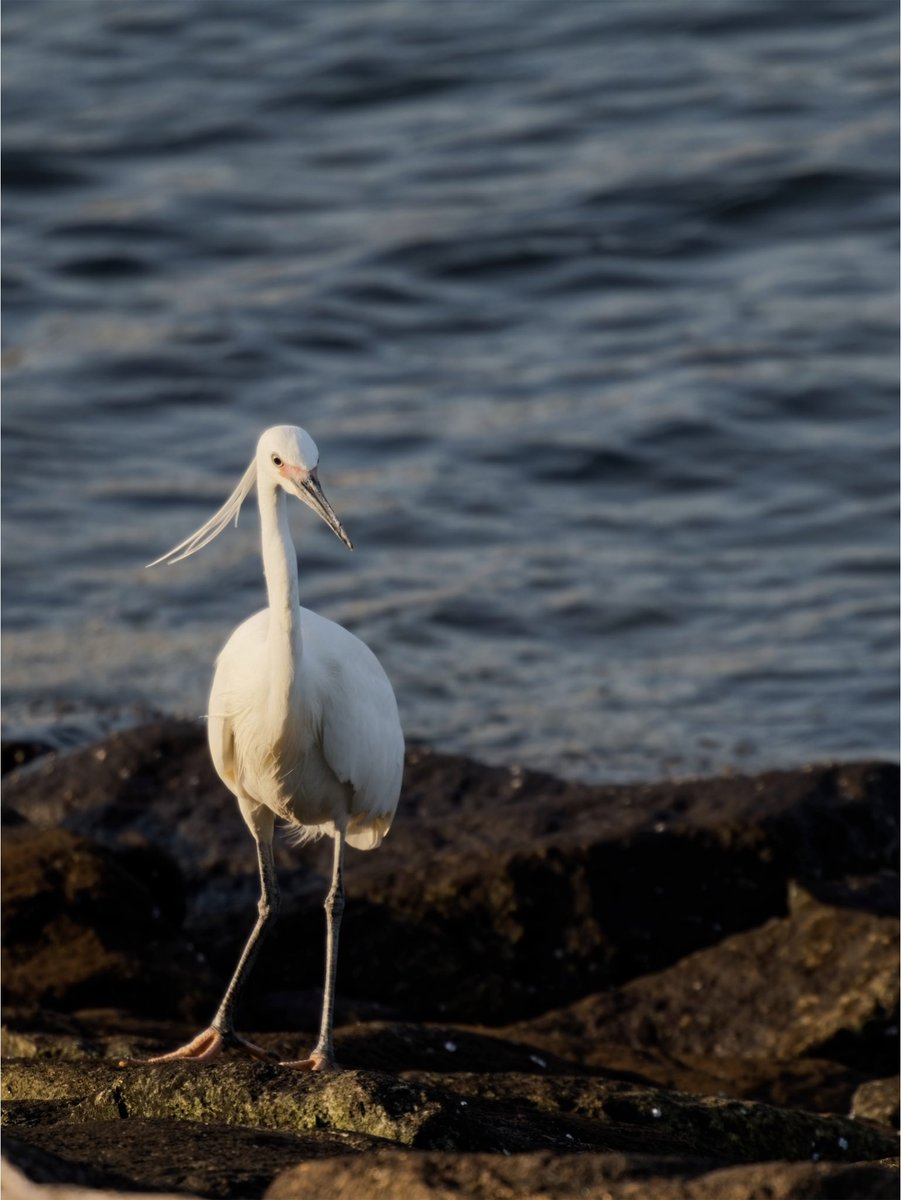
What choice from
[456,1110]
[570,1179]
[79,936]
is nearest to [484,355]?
[79,936]

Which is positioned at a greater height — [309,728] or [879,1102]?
[309,728]

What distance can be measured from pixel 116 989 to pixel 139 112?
48.2 feet

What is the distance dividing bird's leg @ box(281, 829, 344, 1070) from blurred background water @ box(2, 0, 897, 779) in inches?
143

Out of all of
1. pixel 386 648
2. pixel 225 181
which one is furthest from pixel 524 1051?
pixel 225 181

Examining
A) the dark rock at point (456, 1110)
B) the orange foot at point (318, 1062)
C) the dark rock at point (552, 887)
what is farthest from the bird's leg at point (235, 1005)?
the dark rock at point (552, 887)

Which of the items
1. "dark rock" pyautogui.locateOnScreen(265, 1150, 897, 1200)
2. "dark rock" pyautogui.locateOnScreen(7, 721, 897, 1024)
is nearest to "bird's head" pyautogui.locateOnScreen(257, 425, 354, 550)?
"dark rock" pyautogui.locateOnScreen(265, 1150, 897, 1200)

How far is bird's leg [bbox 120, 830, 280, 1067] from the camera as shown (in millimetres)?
5609

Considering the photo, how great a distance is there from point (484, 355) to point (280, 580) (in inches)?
381

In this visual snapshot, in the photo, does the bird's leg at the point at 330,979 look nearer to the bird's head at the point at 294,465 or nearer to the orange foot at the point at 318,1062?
the orange foot at the point at 318,1062

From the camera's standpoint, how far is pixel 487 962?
23.1 ft

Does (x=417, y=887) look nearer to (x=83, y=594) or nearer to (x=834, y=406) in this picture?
(x=83, y=594)

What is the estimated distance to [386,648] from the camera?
10945 millimetres

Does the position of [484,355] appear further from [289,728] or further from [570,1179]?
[570,1179]

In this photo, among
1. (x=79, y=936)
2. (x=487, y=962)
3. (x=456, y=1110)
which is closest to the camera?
(x=456, y=1110)
